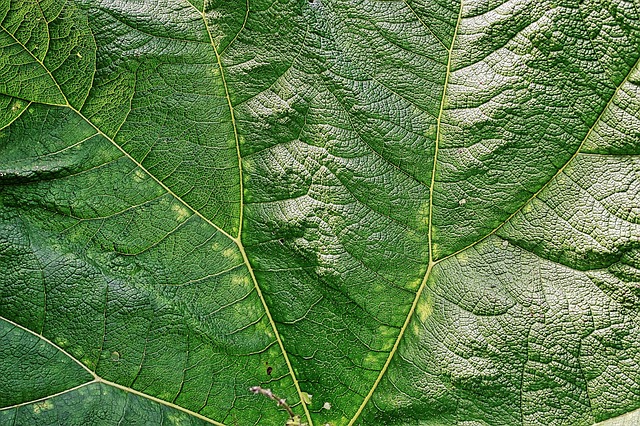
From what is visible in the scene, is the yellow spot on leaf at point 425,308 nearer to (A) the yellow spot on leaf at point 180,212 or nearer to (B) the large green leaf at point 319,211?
(B) the large green leaf at point 319,211

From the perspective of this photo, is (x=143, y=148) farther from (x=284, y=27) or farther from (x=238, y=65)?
(x=284, y=27)

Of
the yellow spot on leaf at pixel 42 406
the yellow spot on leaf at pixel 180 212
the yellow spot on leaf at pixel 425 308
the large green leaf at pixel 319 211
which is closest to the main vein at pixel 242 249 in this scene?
the large green leaf at pixel 319 211

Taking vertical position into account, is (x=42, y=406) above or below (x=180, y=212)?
below

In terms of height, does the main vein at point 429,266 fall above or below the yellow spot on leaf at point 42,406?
above

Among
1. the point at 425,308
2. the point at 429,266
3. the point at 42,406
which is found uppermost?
the point at 429,266

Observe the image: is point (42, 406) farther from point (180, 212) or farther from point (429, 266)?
point (429, 266)

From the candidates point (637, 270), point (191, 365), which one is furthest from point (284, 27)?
point (637, 270)

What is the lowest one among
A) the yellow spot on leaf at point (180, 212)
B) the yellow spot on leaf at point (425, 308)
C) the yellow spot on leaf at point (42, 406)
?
the yellow spot on leaf at point (42, 406)

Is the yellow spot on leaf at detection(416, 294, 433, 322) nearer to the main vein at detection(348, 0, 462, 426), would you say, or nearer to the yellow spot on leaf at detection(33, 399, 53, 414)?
the main vein at detection(348, 0, 462, 426)

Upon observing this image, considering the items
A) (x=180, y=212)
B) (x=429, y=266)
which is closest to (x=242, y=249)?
(x=180, y=212)
